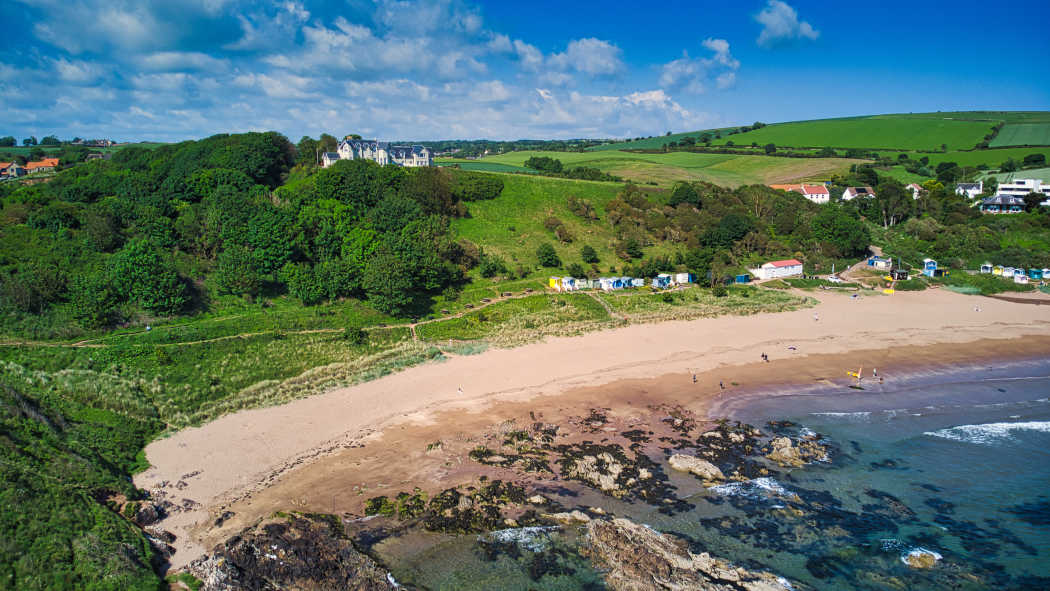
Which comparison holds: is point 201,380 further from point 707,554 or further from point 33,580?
point 707,554

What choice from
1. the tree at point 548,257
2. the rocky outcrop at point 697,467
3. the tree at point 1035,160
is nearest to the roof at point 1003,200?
the tree at point 1035,160

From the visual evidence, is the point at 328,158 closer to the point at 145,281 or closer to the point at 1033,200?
the point at 145,281

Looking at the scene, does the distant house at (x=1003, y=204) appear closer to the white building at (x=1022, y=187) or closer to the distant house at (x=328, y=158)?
the white building at (x=1022, y=187)

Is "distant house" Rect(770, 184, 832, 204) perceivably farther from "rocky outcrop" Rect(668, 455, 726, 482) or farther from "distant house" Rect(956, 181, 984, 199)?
"rocky outcrop" Rect(668, 455, 726, 482)

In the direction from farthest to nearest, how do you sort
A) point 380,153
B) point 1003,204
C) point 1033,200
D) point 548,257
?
point 380,153 < point 1003,204 < point 1033,200 < point 548,257

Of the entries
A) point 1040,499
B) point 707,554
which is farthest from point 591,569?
point 1040,499

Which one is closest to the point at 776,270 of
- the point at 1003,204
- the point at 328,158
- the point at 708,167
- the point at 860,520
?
the point at 860,520
